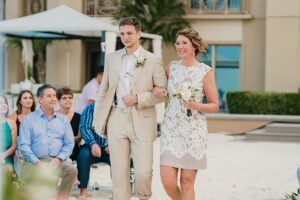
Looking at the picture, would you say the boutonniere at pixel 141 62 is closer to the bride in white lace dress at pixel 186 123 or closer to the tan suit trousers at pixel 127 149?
the bride in white lace dress at pixel 186 123

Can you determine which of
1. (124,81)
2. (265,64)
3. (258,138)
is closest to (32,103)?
(124,81)

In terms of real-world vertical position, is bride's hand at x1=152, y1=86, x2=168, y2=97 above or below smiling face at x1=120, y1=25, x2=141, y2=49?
below

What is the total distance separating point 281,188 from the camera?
8578 millimetres

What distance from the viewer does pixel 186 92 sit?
504cm

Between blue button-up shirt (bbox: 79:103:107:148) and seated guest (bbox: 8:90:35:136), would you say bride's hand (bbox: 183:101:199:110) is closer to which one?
blue button-up shirt (bbox: 79:103:107:148)

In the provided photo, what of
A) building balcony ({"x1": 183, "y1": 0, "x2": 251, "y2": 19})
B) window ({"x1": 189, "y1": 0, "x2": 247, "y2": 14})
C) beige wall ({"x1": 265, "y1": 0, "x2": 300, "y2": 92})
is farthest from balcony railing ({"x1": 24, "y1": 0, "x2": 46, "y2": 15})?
beige wall ({"x1": 265, "y1": 0, "x2": 300, "y2": 92})

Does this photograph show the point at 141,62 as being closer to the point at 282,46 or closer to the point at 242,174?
the point at 242,174

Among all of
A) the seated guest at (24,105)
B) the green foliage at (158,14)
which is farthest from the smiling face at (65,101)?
the green foliage at (158,14)

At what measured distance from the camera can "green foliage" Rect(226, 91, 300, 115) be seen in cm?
2044

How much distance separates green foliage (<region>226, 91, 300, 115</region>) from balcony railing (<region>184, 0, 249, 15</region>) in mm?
3812

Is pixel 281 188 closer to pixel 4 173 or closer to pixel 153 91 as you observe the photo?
pixel 153 91

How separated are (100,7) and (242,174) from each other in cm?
1502

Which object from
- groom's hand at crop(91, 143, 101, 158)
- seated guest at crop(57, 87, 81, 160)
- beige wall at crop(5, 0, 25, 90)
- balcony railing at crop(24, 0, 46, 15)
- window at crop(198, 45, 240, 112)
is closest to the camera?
groom's hand at crop(91, 143, 101, 158)

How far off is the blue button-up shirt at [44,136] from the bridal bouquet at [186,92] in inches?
65.0
